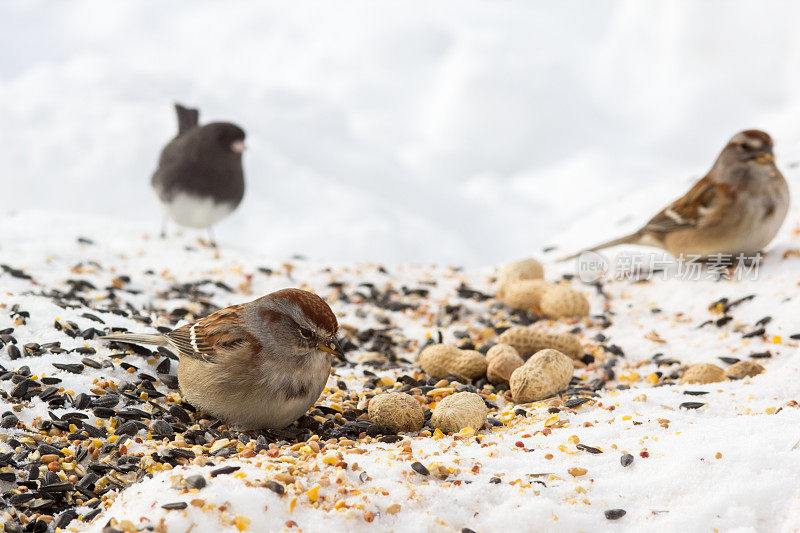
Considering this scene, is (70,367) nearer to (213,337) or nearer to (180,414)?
(180,414)

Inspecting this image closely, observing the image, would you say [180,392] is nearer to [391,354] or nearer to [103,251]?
[391,354]

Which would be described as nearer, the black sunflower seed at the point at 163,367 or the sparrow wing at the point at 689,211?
the black sunflower seed at the point at 163,367

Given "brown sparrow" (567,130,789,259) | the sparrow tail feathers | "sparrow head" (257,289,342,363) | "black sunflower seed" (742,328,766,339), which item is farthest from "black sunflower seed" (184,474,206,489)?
"brown sparrow" (567,130,789,259)

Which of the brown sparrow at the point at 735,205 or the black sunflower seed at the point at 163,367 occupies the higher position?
the brown sparrow at the point at 735,205

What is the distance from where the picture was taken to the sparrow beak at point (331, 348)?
8.13 feet

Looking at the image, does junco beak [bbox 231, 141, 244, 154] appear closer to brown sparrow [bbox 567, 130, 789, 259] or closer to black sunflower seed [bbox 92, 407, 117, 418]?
brown sparrow [bbox 567, 130, 789, 259]

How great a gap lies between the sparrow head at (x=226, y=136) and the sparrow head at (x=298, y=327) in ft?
11.0

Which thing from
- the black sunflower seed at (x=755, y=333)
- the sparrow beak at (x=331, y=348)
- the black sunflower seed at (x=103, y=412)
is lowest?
the black sunflower seed at (x=103, y=412)

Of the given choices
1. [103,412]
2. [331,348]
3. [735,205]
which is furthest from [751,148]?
[103,412]

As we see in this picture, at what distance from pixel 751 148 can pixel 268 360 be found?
3.42 meters

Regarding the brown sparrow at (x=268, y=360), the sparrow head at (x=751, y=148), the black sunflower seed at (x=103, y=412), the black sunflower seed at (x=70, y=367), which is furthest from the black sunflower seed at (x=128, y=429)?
the sparrow head at (x=751, y=148)

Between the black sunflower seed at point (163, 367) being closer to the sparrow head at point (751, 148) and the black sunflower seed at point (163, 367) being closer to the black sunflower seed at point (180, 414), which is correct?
the black sunflower seed at point (180, 414)

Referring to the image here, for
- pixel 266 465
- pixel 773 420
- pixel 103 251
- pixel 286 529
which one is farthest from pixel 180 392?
pixel 103 251

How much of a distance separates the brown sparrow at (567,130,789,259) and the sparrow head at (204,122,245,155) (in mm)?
3168
